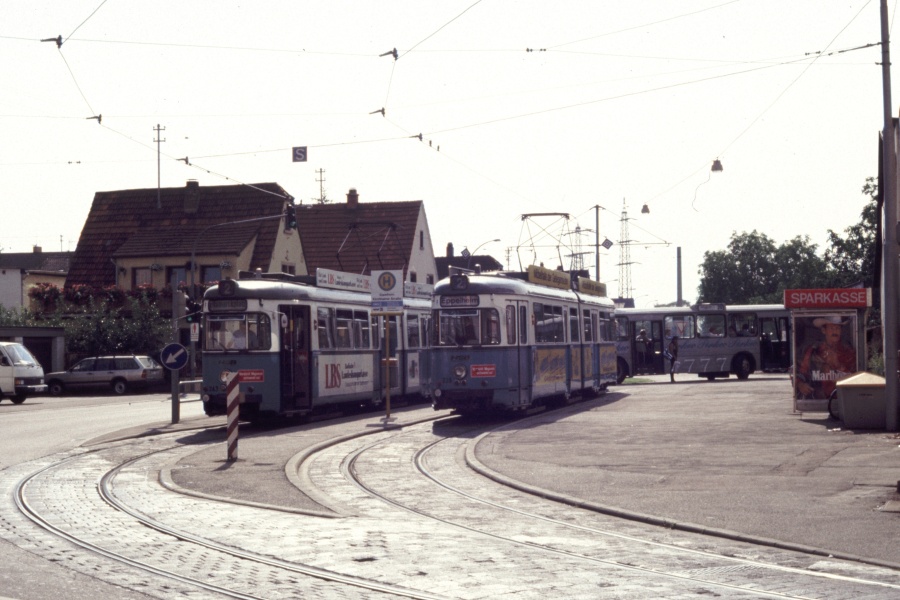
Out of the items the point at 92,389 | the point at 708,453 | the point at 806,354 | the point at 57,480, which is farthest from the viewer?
the point at 92,389

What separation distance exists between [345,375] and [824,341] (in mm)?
10335

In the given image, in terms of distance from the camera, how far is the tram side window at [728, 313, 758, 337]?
45219mm

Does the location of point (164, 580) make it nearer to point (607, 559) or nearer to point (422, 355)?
point (607, 559)

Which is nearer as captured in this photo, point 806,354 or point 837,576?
point 837,576

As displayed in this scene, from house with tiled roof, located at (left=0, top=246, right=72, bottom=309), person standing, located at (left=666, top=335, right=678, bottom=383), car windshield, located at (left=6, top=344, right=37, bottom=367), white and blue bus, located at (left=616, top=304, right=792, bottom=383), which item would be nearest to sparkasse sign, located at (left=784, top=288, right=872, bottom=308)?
person standing, located at (left=666, top=335, right=678, bottom=383)

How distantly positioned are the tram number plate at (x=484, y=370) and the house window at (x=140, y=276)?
35.9 meters

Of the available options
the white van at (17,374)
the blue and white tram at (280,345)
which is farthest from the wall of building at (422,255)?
the blue and white tram at (280,345)

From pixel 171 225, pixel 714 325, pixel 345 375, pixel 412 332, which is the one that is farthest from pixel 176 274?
pixel 345 375

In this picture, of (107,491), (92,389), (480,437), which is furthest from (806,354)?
(92,389)

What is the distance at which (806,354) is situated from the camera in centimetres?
2362

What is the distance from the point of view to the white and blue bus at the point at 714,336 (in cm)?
4522

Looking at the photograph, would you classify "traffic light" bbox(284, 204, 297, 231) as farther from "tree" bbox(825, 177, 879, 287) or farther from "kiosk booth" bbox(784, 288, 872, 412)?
"tree" bbox(825, 177, 879, 287)

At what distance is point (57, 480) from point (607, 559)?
8.24 meters

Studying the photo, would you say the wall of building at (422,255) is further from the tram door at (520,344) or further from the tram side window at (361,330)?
the tram door at (520,344)
